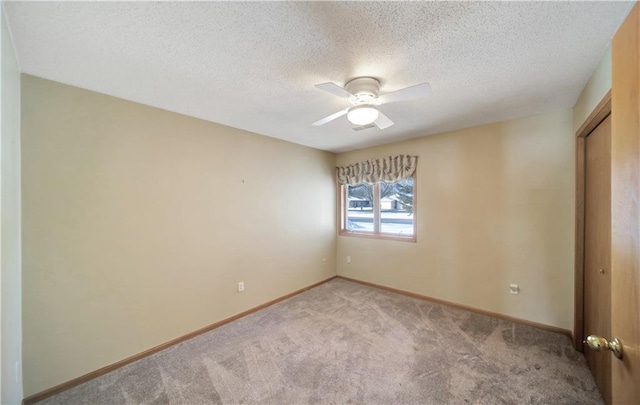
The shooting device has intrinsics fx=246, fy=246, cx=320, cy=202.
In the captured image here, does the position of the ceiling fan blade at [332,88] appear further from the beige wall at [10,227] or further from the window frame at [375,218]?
the window frame at [375,218]

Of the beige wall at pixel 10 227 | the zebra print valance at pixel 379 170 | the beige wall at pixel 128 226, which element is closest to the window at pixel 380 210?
the zebra print valance at pixel 379 170

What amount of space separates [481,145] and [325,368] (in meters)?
2.97

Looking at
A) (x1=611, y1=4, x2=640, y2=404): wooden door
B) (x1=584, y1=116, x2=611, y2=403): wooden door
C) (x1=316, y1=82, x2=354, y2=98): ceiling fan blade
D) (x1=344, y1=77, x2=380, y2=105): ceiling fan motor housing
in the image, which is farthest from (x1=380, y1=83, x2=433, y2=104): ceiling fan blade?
(x1=584, y1=116, x2=611, y2=403): wooden door

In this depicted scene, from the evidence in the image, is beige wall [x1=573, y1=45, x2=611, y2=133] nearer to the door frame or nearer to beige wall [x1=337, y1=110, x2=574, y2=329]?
the door frame

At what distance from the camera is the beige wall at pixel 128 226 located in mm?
1773

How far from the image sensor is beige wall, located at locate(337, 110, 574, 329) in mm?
2521

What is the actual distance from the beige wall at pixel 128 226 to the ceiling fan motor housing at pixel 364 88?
1702 millimetres

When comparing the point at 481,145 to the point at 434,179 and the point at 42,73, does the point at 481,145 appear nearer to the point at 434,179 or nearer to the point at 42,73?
the point at 434,179

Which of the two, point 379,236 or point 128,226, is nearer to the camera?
point 128,226

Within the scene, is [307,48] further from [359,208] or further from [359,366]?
[359,208]

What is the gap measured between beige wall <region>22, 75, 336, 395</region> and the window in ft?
5.31

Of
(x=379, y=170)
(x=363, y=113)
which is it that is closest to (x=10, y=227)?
(x=363, y=113)

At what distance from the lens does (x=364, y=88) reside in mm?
1784

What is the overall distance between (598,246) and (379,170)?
2.44 m
